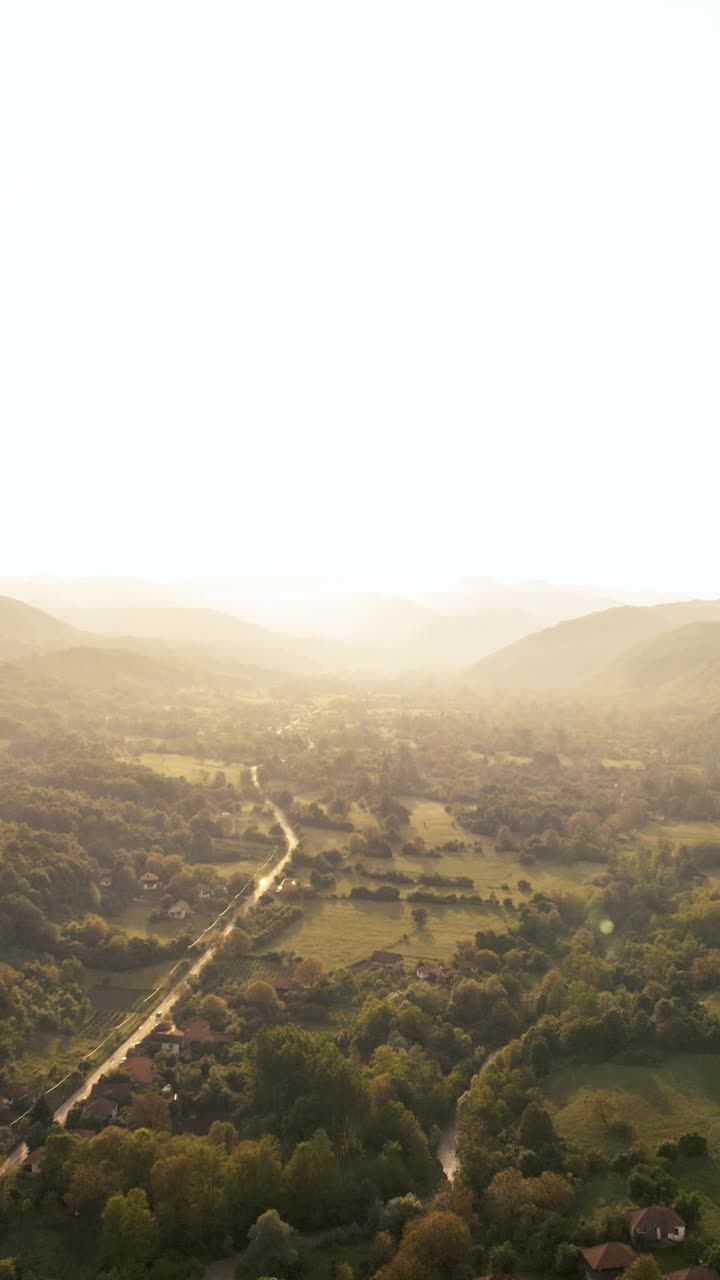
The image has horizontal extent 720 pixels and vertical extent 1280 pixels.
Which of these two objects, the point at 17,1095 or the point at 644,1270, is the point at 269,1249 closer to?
the point at 644,1270

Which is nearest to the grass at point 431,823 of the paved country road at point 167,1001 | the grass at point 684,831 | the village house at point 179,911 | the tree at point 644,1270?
the paved country road at point 167,1001

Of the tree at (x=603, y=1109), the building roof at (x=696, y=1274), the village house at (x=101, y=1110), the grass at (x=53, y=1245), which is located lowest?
the grass at (x=53, y=1245)

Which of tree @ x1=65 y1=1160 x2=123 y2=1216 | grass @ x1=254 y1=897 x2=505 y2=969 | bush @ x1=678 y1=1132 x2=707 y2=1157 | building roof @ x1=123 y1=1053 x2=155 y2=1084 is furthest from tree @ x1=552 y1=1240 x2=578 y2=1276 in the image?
grass @ x1=254 y1=897 x2=505 y2=969

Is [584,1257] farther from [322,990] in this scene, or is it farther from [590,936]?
[590,936]

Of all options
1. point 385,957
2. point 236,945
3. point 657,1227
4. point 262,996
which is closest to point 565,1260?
point 657,1227

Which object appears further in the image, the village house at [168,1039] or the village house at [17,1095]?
the village house at [168,1039]

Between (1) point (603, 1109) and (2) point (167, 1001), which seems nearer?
(1) point (603, 1109)

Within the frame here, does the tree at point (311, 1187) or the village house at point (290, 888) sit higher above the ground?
the tree at point (311, 1187)

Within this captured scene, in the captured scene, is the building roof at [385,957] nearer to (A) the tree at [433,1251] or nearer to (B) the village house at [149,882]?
(B) the village house at [149,882]
